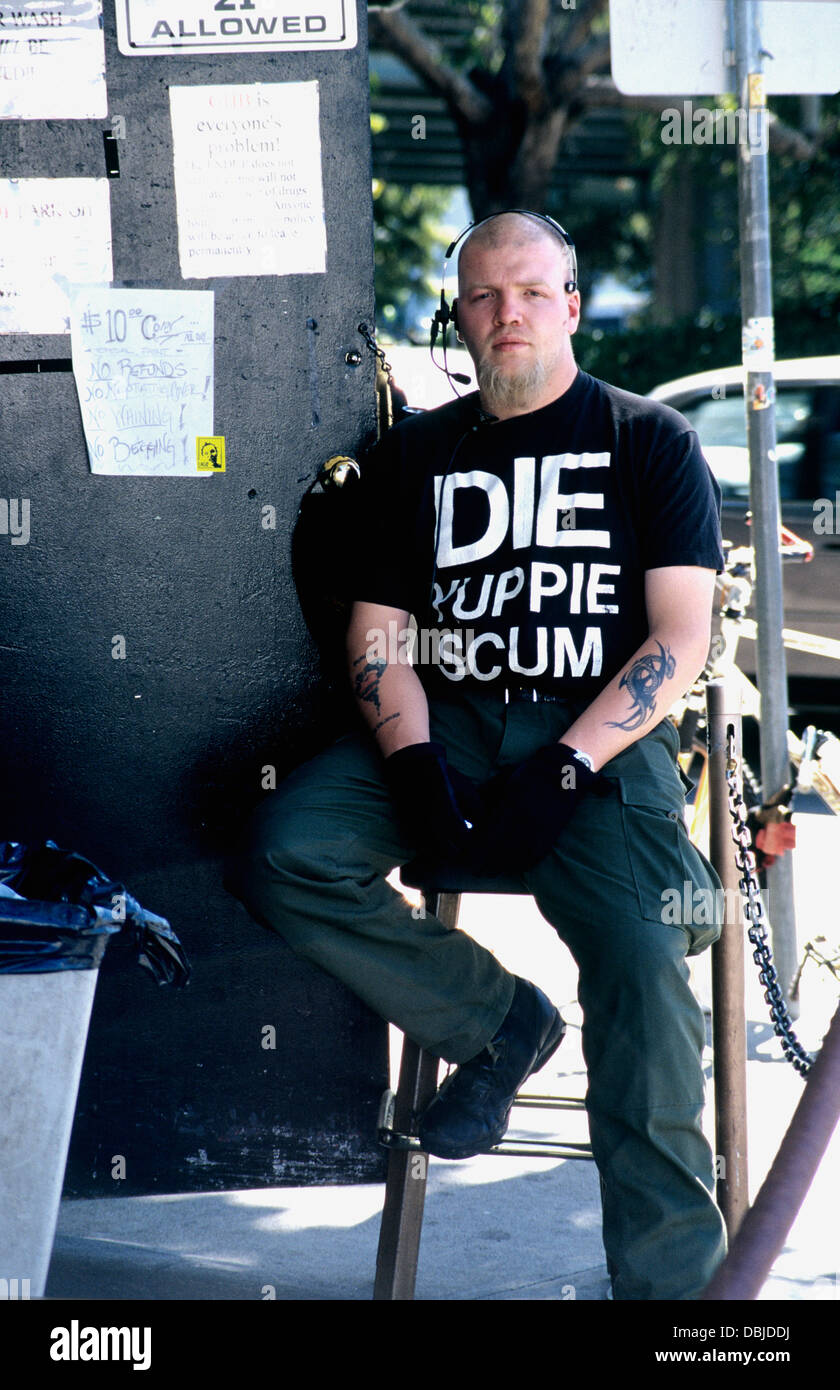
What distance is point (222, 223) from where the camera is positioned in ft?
9.61

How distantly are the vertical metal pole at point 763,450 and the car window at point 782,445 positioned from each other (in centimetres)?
316

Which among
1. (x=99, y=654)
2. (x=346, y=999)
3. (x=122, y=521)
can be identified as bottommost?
(x=346, y=999)

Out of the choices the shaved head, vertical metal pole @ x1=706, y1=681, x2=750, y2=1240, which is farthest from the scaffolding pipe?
the shaved head

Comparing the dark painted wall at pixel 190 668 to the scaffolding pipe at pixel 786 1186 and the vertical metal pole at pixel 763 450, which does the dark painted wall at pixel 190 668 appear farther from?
the scaffolding pipe at pixel 786 1186

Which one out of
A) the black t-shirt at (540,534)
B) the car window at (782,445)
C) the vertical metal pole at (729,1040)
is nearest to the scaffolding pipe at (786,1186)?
the vertical metal pole at (729,1040)

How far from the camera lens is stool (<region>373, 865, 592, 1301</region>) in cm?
263

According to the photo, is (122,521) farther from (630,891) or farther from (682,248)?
(682,248)

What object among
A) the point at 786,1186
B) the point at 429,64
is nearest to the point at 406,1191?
the point at 786,1186

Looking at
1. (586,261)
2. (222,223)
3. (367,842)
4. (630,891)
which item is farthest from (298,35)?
(586,261)

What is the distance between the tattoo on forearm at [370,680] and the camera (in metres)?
2.80

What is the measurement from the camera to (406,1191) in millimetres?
2645

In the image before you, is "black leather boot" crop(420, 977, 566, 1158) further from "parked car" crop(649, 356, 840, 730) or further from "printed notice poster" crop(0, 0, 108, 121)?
"parked car" crop(649, 356, 840, 730)

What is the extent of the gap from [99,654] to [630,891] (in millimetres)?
1248

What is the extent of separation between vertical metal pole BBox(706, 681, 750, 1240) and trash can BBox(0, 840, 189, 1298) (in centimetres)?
115
